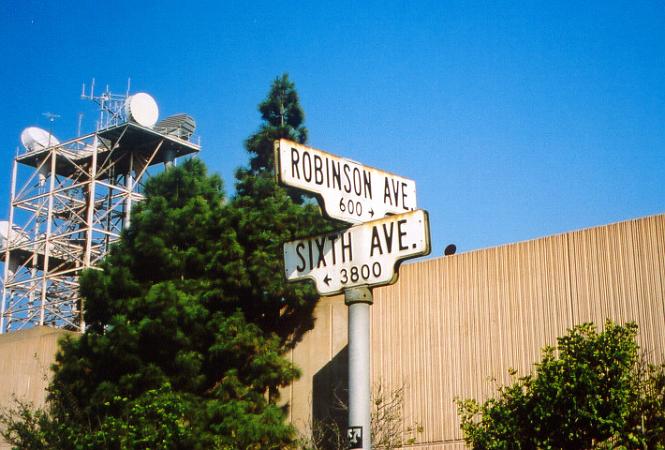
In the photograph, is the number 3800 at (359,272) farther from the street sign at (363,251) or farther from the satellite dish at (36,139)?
the satellite dish at (36,139)

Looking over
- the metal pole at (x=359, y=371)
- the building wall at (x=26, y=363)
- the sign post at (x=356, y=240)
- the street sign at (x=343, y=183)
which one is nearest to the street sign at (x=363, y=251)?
the sign post at (x=356, y=240)

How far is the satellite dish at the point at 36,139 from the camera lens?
58.8 m

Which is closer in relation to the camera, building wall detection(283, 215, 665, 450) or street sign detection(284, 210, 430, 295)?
street sign detection(284, 210, 430, 295)

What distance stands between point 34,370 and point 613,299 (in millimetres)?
18598

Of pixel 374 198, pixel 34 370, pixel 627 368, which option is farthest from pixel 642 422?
pixel 34 370

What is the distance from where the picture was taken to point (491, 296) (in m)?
21.7

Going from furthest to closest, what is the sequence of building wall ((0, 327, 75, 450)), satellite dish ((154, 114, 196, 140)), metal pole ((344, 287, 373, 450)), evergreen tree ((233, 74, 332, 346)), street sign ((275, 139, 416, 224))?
satellite dish ((154, 114, 196, 140))
building wall ((0, 327, 75, 450))
evergreen tree ((233, 74, 332, 346))
street sign ((275, 139, 416, 224))
metal pole ((344, 287, 373, 450))

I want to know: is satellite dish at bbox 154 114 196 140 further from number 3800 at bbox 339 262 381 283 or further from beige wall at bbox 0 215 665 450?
number 3800 at bbox 339 262 381 283

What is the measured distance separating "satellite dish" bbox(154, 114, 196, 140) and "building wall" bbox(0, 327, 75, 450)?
89.4 feet

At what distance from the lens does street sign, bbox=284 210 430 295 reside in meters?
6.62

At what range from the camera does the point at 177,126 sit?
57.8 meters

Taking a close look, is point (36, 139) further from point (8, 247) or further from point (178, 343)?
point (178, 343)

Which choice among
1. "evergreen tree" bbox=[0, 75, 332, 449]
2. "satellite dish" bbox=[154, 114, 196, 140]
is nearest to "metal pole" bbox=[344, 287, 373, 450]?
"evergreen tree" bbox=[0, 75, 332, 449]

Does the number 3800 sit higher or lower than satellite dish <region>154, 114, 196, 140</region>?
lower
